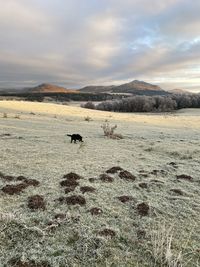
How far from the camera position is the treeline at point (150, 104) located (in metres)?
88.7

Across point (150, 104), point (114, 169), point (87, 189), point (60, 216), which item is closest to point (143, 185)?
point (114, 169)

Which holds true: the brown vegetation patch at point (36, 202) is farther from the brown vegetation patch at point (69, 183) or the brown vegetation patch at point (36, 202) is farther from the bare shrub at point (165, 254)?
the bare shrub at point (165, 254)

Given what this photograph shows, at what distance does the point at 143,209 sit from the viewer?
6.76 m

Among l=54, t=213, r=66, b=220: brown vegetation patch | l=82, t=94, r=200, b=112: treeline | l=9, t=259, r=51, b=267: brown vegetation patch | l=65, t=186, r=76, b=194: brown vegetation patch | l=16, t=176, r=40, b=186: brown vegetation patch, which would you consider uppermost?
l=82, t=94, r=200, b=112: treeline

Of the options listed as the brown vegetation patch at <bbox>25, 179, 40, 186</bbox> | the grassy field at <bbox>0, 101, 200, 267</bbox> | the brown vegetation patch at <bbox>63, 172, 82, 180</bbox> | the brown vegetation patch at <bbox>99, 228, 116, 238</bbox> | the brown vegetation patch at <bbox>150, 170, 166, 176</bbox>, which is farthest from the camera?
the brown vegetation patch at <bbox>150, 170, 166, 176</bbox>

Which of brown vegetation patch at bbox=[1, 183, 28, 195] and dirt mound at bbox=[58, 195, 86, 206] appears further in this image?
brown vegetation patch at bbox=[1, 183, 28, 195]

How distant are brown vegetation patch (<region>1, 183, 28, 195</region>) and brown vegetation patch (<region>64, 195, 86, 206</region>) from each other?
1448 millimetres

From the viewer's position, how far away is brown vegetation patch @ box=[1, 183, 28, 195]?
7174 millimetres

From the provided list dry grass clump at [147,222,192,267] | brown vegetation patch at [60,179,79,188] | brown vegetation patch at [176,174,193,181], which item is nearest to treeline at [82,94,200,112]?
brown vegetation patch at [176,174,193,181]

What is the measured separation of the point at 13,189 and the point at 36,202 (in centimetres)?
108

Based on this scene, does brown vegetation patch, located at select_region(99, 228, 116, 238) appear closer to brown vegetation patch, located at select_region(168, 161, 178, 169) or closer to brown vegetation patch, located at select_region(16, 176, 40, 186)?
brown vegetation patch, located at select_region(16, 176, 40, 186)

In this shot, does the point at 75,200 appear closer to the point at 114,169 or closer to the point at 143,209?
the point at 143,209

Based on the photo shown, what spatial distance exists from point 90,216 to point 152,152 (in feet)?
29.1

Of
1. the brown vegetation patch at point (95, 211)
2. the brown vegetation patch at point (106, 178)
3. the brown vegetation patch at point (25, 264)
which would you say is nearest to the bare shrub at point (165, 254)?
the brown vegetation patch at point (95, 211)
